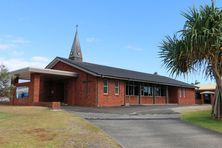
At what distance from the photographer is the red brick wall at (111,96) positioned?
25.8 meters

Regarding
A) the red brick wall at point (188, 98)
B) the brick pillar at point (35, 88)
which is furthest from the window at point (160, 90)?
the brick pillar at point (35, 88)

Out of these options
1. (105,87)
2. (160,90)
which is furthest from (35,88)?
(160,90)

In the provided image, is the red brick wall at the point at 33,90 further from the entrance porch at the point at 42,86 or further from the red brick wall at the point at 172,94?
the red brick wall at the point at 172,94

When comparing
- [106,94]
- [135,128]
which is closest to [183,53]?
[135,128]

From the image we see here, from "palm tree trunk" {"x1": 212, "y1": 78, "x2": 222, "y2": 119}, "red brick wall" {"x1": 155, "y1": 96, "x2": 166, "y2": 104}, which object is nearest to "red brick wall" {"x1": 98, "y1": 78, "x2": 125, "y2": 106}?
"red brick wall" {"x1": 155, "y1": 96, "x2": 166, "y2": 104}

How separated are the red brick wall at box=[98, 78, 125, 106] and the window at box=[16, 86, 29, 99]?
6.50 meters

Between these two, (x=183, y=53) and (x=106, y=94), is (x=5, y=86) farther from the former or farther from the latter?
(x=183, y=53)

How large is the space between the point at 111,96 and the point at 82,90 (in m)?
2.85

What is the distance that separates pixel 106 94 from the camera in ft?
87.0

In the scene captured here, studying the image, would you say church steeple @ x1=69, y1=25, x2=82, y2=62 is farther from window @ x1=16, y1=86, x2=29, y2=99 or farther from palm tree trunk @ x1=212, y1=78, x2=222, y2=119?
palm tree trunk @ x1=212, y1=78, x2=222, y2=119

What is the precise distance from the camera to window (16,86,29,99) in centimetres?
2507

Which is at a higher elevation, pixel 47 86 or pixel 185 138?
pixel 47 86

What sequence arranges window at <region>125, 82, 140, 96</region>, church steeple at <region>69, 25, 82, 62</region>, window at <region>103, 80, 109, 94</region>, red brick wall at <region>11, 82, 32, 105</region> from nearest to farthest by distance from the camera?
red brick wall at <region>11, 82, 32, 105</region>, window at <region>103, 80, 109, 94</region>, window at <region>125, 82, 140, 96</region>, church steeple at <region>69, 25, 82, 62</region>

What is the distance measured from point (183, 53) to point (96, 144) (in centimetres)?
909
